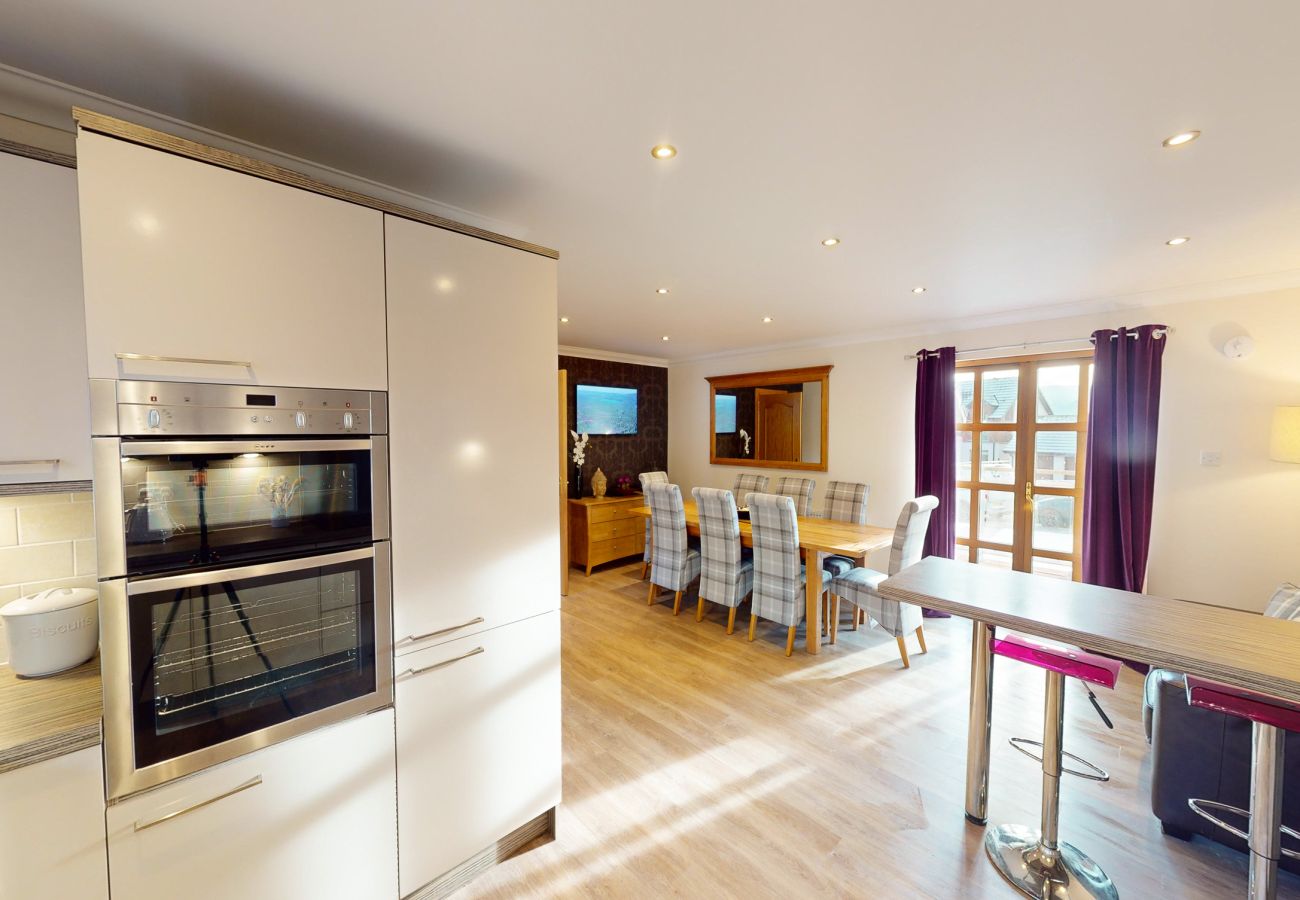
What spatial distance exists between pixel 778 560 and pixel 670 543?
1.02 meters

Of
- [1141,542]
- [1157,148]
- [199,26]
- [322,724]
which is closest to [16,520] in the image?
[322,724]

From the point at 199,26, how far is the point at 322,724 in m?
1.70

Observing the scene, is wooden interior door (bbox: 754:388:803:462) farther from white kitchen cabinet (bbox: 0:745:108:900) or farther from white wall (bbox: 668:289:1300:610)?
white kitchen cabinet (bbox: 0:745:108:900)

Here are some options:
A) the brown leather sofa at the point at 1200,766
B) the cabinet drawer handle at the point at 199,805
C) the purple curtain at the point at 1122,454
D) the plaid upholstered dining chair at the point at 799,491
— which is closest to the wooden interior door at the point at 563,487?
the plaid upholstered dining chair at the point at 799,491

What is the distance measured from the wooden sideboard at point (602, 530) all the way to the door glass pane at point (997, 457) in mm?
3274

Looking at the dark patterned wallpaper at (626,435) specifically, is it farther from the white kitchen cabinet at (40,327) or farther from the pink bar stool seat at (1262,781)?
the pink bar stool seat at (1262,781)

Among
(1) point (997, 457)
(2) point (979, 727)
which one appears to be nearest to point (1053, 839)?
(2) point (979, 727)

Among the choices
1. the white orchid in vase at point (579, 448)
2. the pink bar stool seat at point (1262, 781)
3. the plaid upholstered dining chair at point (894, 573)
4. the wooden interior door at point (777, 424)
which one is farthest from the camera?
the white orchid in vase at point (579, 448)

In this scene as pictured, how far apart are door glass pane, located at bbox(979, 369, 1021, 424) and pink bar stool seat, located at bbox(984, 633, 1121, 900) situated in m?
3.03

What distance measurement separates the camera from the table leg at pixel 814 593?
341 cm

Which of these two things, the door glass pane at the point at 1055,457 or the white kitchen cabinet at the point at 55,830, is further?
the door glass pane at the point at 1055,457

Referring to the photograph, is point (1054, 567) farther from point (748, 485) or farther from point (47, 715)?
point (47, 715)

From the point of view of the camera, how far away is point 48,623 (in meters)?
1.27

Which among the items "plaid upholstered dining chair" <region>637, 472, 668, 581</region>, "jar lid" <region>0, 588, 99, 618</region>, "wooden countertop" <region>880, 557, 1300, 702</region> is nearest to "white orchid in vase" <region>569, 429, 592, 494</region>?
"plaid upholstered dining chair" <region>637, 472, 668, 581</region>
